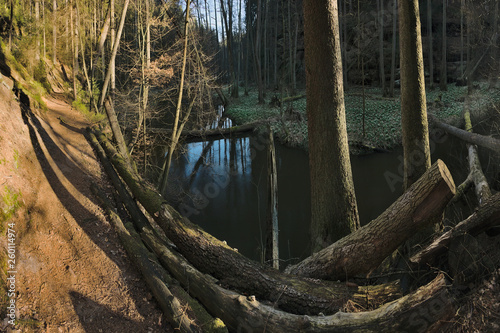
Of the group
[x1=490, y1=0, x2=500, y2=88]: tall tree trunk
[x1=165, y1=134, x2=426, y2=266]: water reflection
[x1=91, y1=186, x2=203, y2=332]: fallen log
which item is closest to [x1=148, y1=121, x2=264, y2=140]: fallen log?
[x1=165, y1=134, x2=426, y2=266]: water reflection

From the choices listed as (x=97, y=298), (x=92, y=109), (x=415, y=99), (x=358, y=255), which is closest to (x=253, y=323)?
(x=358, y=255)

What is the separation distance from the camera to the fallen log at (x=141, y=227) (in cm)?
369

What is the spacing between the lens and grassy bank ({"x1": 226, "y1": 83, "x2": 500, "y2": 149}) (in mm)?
17141

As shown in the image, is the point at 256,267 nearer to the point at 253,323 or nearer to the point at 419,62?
the point at 253,323

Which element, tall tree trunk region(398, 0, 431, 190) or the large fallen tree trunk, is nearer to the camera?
the large fallen tree trunk

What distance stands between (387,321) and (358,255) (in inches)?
47.9

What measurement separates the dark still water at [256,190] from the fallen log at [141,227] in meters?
2.67

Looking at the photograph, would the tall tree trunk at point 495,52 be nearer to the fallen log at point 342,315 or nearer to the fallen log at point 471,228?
the fallen log at point 471,228

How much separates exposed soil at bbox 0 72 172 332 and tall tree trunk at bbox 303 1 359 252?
2.87 metres

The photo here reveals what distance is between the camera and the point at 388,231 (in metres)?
4.04

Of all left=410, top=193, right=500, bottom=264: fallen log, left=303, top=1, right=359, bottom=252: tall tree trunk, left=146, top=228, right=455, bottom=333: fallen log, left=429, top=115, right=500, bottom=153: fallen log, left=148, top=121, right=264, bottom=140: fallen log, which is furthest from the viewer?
left=148, top=121, right=264, bottom=140: fallen log

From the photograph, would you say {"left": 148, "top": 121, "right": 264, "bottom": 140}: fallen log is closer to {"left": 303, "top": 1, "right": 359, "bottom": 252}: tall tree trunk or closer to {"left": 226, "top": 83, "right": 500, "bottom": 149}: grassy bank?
{"left": 226, "top": 83, "right": 500, "bottom": 149}: grassy bank

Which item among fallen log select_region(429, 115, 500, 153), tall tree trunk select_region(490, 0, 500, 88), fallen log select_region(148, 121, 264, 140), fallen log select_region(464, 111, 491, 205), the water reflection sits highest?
tall tree trunk select_region(490, 0, 500, 88)

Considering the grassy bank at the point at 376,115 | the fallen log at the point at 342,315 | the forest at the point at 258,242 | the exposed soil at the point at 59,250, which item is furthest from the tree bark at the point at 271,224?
the grassy bank at the point at 376,115
